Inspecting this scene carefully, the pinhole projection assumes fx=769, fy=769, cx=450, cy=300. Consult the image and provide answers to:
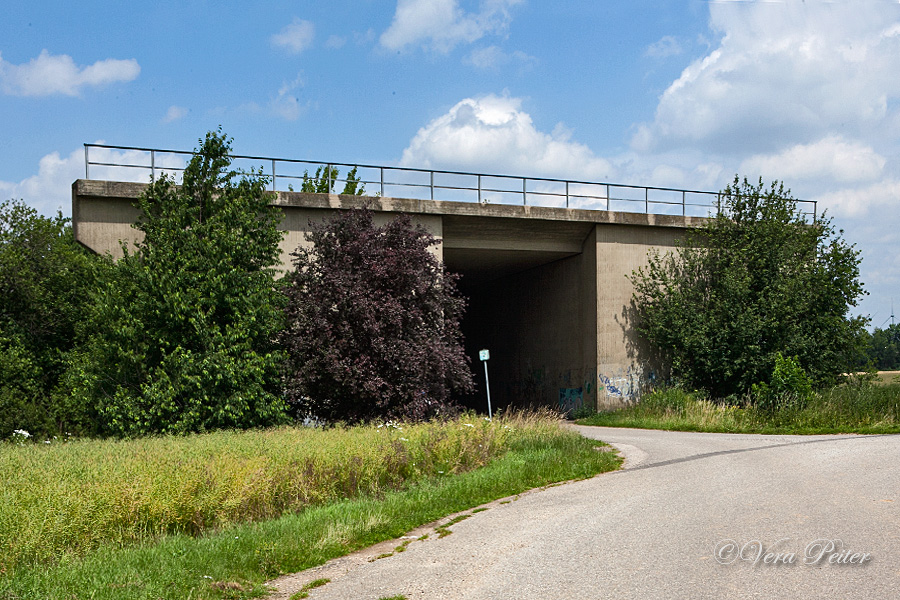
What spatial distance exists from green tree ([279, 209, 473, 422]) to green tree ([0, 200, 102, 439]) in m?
8.12

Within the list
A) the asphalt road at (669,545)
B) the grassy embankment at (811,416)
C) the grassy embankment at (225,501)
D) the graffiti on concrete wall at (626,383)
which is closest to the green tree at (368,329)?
the grassy embankment at (225,501)

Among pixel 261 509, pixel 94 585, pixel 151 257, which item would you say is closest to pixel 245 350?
pixel 151 257

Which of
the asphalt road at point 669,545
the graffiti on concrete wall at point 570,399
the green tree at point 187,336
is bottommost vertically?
the graffiti on concrete wall at point 570,399

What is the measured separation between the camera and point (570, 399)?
3123 cm

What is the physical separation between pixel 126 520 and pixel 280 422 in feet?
37.4

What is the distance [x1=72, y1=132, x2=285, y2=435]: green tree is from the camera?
60.6 feet

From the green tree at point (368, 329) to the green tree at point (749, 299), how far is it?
11.4m

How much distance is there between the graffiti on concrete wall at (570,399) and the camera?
100 feet

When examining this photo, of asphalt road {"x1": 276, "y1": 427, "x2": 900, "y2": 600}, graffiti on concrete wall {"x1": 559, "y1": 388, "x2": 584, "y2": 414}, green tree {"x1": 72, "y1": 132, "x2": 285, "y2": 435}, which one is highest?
green tree {"x1": 72, "y1": 132, "x2": 285, "y2": 435}

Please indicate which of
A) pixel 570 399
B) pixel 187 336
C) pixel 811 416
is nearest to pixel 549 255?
pixel 570 399

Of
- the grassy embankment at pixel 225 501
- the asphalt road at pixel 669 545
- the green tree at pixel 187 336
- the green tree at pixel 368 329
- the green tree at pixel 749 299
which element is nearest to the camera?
the asphalt road at pixel 669 545

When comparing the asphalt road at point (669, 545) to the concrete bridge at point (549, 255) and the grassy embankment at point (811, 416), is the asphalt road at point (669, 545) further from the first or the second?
the concrete bridge at point (549, 255)

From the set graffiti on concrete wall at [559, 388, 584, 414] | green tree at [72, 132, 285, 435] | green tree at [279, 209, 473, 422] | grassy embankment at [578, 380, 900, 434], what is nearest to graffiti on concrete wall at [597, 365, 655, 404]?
graffiti on concrete wall at [559, 388, 584, 414]

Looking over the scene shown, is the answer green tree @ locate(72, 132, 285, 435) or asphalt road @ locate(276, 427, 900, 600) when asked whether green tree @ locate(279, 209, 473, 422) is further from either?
asphalt road @ locate(276, 427, 900, 600)
